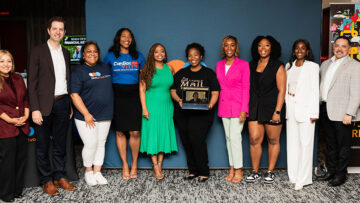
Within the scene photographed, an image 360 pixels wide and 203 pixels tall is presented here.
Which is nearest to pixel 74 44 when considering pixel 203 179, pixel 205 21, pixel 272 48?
pixel 205 21

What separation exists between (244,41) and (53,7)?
5224 millimetres

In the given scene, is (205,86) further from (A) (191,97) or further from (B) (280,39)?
(B) (280,39)

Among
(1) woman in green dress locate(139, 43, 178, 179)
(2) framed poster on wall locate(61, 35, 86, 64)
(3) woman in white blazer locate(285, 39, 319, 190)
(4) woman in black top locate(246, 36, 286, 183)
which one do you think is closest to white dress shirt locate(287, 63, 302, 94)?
(3) woman in white blazer locate(285, 39, 319, 190)

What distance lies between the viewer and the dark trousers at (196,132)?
11.1 ft

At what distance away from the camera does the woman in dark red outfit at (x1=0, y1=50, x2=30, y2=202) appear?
279cm

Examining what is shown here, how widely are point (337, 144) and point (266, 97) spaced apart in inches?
Result: 40.5

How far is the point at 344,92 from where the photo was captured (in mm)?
3176

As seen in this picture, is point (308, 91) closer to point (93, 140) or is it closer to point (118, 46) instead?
point (118, 46)

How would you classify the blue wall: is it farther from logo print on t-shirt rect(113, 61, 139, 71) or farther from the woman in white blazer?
the woman in white blazer

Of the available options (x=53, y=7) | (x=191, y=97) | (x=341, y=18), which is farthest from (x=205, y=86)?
(x=53, y=7)

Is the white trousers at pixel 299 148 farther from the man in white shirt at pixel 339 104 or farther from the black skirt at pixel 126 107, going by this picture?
the black skirt at pixel 126 107

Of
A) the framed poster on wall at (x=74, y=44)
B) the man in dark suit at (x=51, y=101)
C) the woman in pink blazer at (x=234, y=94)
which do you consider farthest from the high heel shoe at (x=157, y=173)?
the framed poster on wall at (x=74, y=44)

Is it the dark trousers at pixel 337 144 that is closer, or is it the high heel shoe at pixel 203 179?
the dark trousers at pixel 337 144

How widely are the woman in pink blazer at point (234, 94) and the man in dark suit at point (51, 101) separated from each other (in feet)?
5.88
